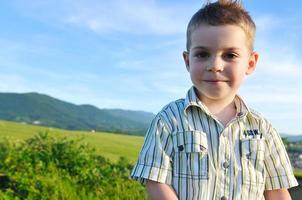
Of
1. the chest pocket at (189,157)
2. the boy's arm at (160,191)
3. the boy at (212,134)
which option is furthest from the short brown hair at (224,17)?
the boy's arm at (160,191)

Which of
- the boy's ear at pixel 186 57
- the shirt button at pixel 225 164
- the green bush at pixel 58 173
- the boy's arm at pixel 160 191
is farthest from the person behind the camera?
the green bush at pixel 58 173

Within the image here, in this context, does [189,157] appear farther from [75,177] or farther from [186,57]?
[75,177]

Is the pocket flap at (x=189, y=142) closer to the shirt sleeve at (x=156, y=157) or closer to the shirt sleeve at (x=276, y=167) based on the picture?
the shirt sleeve at (x=156, y=157)

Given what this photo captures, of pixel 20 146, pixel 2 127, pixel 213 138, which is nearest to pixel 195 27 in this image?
pixel 213 138

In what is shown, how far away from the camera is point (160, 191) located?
2.40 m

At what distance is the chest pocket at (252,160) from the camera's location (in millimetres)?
2535

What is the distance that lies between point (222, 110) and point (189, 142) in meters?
0.32

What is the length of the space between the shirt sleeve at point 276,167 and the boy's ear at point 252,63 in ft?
1.19

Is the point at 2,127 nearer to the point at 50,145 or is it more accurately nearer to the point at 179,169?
the point at 50,145

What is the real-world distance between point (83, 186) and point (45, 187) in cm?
56

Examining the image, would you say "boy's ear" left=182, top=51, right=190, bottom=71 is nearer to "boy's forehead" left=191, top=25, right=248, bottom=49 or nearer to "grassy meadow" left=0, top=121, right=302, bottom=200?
"boy's forehead" left=191, top=25, right=248, bottom=49

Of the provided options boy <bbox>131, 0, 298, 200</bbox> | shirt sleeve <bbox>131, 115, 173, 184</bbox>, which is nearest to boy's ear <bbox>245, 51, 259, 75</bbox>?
boy <bbox>131, 0, 298, 200</bbox>

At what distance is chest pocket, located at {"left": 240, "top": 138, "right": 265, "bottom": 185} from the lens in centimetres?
254

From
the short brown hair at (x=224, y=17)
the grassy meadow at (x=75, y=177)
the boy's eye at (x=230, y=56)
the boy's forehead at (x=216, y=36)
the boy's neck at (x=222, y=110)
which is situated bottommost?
the grassy meadow at (x=75, y=177)
